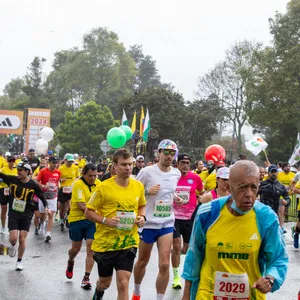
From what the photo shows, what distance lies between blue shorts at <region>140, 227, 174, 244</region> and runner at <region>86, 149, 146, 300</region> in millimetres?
985

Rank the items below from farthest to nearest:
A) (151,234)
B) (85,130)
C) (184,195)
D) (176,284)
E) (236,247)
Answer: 1. (85,130)
2. (184,195)
3. (176,284)
4. (151,234)
5. (236,247)

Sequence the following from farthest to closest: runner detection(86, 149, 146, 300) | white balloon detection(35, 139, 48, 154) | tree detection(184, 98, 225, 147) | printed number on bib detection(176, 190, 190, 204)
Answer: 1. tree detection(184, 98, 225, 147)
2. white balloon detection(35, 139, 48, 154)
3. printed number on bib detection(176, 190, 190, 204)
4. runner detection(86, 149, 146, 300)

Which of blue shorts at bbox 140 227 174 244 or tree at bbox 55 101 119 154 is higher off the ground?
tree at bbox 55 101 119 154

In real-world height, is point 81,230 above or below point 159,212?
below

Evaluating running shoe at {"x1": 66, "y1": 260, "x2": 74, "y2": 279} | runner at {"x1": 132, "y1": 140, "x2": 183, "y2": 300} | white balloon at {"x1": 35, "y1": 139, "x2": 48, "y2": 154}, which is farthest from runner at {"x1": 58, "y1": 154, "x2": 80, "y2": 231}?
white balloon at {"x1": 35, "y1": 139, "x2": 48, "y2": 154}

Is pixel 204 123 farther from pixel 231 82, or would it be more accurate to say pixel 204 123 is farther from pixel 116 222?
pixel 116 222

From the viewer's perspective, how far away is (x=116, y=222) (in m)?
6.88

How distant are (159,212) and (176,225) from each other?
1270 millimetres

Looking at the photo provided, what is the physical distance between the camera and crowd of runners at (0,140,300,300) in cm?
407

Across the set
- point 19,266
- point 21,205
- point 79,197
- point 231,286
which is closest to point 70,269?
point 79,197

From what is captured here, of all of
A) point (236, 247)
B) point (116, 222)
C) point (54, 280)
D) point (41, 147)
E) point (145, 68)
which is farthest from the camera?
point (145, 68)

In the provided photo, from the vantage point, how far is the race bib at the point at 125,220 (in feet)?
22.7

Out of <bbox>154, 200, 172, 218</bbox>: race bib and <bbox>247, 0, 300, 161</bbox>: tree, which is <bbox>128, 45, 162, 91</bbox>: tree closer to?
<bbox>247, 0, 300, 161</bbox>: tree

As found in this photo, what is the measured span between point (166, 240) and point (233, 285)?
13.1ft
